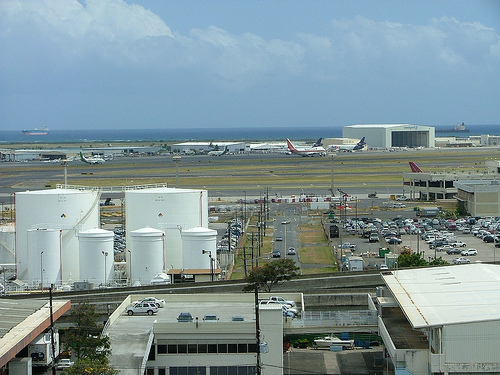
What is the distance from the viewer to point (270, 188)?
103125 millimetres

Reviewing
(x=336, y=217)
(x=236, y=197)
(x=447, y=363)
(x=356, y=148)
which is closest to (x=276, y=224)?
(x=336, y=217)

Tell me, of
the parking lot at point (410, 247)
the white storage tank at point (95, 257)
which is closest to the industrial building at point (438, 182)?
the parking lot at point (410, 247)

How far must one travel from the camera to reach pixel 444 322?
23.9m

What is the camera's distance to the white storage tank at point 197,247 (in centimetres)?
4359

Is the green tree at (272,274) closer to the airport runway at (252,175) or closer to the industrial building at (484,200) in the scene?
the industrial building at (484,200)

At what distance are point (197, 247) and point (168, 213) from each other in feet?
9.56

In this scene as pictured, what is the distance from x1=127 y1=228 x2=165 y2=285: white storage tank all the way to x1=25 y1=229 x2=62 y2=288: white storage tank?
3.74 meters

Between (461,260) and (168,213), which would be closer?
(168,213)

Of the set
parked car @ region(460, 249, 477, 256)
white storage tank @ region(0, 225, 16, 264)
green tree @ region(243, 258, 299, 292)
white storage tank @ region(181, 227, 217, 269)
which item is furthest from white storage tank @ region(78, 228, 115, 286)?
parked car @ region(460, 249, 477, 256)

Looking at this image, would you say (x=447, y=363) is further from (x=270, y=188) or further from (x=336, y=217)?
(x=270, y=188)

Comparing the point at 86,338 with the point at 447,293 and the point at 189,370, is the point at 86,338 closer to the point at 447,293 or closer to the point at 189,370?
the point at 189,370

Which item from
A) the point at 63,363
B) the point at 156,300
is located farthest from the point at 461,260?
the point at 63,363

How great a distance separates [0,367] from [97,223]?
22923mm

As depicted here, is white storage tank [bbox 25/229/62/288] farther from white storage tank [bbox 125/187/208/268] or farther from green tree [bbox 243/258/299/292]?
green tree [bbox 243/258/299/292]
